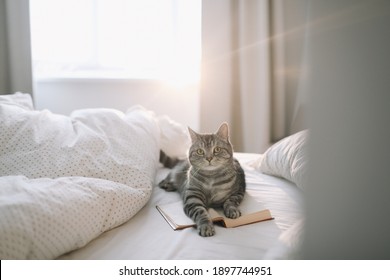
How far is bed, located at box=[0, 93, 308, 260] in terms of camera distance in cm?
63

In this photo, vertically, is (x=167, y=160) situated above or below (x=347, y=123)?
below

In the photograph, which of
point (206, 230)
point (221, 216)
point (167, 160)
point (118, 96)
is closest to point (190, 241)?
point (206, 230)

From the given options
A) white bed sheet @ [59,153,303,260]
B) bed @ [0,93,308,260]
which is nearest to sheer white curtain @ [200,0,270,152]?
bed @ [0,93,308,260]

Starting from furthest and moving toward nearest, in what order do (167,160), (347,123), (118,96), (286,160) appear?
(118,96) → (167,160) → (286,160) → (347,123)

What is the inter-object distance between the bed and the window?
94cm

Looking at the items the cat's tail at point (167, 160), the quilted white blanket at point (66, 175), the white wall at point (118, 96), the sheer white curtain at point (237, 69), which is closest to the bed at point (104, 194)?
the quilted white blanket at point (66, 175)

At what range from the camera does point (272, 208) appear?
36.9 inches

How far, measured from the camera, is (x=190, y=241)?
734 mm

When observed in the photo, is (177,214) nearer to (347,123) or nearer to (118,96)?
(347,123)

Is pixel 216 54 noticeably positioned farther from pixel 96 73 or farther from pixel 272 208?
pixel 272 208

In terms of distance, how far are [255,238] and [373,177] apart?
394 millimetres

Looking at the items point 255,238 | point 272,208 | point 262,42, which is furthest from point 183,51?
point 255,238

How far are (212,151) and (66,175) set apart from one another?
0.44 m

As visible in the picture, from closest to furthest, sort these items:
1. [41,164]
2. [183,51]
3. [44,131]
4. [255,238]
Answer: [255,238] < [41,164] < [44,131] < [183,51]
